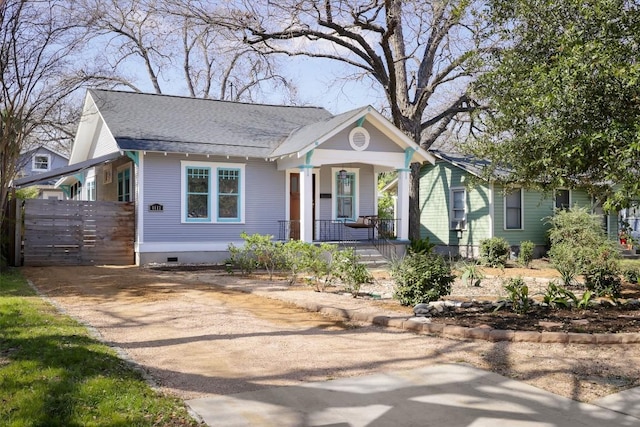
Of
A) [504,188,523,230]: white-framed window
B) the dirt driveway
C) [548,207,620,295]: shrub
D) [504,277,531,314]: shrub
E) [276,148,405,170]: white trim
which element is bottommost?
the dirt driveway

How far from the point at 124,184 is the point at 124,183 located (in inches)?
1.3

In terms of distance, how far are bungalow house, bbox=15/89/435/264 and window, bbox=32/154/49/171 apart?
27644 mm

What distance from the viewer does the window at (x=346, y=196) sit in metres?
19.7

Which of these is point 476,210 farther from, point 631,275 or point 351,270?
point 351,270

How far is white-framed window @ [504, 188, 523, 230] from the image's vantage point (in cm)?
2233

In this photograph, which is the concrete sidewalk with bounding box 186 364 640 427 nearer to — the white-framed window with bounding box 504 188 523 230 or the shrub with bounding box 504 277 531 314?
the shrub with bounding box 504 277 531 314

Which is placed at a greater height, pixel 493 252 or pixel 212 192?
pixel 212 192

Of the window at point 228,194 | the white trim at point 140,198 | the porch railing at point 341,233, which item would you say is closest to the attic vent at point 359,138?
the porch railing at point 341,233

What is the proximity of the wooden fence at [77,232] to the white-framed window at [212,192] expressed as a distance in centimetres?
176

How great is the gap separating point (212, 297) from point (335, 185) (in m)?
9.96

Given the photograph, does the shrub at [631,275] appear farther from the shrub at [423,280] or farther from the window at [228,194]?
the window at [228,194]

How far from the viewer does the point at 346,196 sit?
19.9 meters

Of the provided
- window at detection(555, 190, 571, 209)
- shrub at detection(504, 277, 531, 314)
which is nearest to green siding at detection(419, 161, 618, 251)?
window at detection(555, 190, 571, 209)

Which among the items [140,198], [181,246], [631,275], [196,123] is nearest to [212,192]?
[181,246]
